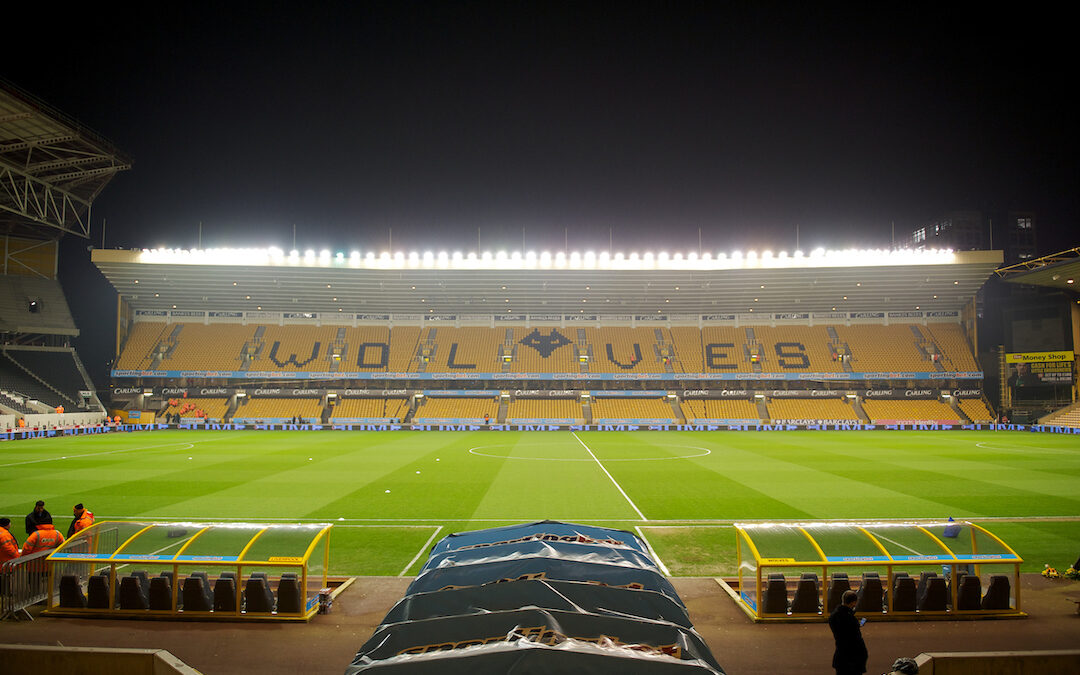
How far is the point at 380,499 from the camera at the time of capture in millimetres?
16922

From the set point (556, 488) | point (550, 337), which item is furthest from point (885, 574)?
point (550, 337)

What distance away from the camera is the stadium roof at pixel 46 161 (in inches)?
1163

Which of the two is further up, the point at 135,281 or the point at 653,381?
the point at 135,281

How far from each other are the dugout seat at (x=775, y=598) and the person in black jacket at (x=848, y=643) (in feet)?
7.38

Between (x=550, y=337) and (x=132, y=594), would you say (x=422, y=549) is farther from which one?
(x=550, y=337)

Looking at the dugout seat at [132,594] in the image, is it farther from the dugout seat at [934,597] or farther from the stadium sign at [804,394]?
the stadium sign at [804,394]

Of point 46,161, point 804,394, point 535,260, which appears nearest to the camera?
point 46,161

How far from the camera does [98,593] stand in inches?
315

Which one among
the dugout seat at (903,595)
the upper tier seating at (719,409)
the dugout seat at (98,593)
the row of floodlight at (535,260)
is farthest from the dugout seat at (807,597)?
the upper tier seating at (719,409)

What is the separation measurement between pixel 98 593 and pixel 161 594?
0.96 meters

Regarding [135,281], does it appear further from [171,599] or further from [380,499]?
[171,599]

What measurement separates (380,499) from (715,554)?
33.2 feet

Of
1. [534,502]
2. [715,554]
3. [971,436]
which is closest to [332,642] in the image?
[715,554]

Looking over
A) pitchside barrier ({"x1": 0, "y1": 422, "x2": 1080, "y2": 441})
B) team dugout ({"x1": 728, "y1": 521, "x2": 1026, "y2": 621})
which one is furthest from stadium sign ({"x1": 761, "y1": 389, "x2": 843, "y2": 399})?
team dugout ({"x1": 728, "y1": 521, "x2": 1026, "y2": 621})
